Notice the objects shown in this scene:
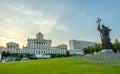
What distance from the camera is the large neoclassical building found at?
158000mm

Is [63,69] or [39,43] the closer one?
[63,69]

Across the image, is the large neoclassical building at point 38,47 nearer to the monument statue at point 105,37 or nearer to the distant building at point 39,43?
the distant building at point 39,43

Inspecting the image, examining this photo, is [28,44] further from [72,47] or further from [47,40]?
[72,47]

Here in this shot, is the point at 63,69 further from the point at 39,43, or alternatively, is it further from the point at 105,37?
the point at 39,43

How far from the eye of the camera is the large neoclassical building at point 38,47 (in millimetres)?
158000

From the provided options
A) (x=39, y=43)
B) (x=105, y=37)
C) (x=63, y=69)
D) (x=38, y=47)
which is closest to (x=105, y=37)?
(x=105, y=37)

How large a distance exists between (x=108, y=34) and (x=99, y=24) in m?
2.85

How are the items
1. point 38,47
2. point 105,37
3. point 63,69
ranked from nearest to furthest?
point 63,69
point 105,37
point 38,47

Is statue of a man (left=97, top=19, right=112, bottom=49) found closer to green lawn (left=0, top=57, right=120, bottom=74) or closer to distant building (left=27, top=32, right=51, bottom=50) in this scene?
green lawn (left=0, top=57, right=120, bottom=74)

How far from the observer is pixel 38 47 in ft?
537

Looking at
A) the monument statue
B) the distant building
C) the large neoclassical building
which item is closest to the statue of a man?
the monument statue

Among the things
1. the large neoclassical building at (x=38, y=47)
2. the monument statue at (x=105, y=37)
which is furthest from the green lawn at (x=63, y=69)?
the large neoclassical building at (x=38, y=47)

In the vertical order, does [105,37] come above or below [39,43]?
below

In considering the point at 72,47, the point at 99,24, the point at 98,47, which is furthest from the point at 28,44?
the point at 99,24
